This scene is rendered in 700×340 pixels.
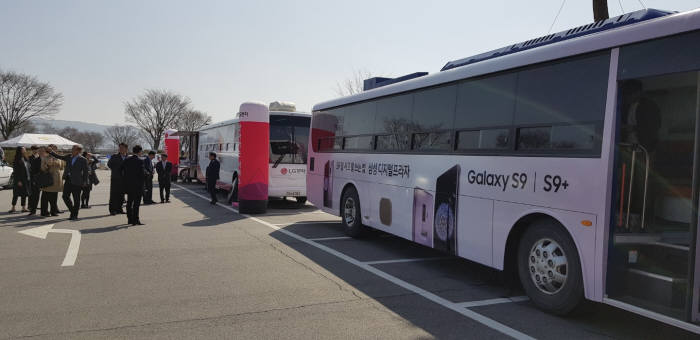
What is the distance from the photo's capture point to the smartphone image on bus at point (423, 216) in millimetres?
7105

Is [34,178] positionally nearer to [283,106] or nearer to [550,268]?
[283,106]

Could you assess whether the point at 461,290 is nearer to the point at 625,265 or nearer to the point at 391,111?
the point at 625,265

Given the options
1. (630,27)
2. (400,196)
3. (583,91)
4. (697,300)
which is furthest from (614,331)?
(400,196)

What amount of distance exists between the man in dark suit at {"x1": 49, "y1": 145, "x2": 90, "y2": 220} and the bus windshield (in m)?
5.20

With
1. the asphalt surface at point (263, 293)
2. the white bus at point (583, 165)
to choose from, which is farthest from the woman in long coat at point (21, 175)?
the white bus at point (583, 165)

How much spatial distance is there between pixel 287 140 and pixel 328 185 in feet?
15.4

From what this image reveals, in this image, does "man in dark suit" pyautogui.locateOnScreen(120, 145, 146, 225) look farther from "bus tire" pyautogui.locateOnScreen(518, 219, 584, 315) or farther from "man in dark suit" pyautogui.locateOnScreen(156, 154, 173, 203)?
"bus tire" pyautogui.locateOnScreen(518, 219, 584, 315)

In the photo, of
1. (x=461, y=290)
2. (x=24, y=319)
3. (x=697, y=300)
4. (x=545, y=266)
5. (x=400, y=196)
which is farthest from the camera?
(x=400, y=196)

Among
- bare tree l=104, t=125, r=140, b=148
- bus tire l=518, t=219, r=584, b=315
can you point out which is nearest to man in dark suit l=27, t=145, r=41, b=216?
bus tire l=518, t=219, r=584, b=315

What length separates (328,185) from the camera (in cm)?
1087

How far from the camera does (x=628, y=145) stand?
4520 millimetres

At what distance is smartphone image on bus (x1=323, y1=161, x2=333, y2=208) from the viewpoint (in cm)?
1077

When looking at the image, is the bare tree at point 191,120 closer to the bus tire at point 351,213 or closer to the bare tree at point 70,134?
the bare tree at point 70,134

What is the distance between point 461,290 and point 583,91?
2.85 meters
